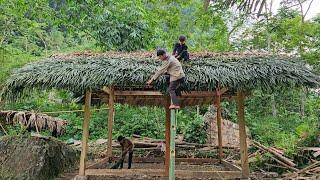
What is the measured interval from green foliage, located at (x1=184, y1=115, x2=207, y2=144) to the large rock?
528 centimetres

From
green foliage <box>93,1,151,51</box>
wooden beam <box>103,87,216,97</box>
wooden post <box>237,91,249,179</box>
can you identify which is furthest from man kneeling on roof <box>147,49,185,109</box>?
green foliage <box>93,1,151,51</box>

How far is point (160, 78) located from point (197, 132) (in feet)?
21.4

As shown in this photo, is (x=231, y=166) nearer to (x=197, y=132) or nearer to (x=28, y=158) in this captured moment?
(x=197, y=132)

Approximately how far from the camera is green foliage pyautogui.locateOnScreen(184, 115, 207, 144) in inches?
483

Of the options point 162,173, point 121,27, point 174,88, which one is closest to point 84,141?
point 162,173

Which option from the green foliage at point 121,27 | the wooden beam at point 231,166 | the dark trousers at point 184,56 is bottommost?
the wooden beam at point 231,166

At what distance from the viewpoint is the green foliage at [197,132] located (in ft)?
40.2

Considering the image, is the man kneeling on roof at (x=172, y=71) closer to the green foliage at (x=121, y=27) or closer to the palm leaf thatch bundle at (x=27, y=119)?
the palm leaf thatch bundle at (x=27, y=119)

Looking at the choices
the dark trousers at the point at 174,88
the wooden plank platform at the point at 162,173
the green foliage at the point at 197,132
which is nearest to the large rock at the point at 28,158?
Answer: the wooden plank platform at the point at 162,173

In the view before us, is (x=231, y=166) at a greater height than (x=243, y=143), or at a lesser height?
lesser

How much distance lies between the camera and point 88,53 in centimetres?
779

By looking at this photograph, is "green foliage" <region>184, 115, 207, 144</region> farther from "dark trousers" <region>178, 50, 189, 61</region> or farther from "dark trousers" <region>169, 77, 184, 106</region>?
"dark trousers" <region>169, 77, 184, 106</region>

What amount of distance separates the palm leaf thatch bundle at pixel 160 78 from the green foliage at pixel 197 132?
18.7ft

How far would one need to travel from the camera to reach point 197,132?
1236cm
